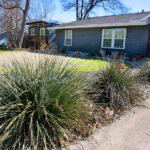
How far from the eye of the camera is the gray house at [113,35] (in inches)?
424

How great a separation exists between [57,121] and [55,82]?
0.54 metres

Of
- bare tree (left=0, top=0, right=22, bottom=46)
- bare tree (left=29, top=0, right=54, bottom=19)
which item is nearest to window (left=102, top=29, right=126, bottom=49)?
bare tree (left=0, top=0, right=22, bottom=46)

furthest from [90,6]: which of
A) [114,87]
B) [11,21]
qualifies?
[114,87]

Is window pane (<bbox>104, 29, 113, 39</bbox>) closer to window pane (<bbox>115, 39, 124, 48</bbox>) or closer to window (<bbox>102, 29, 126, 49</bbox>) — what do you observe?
window (<bbox>102, 29, 126, 49</bbox>)

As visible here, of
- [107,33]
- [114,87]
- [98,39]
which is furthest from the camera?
[98,39]

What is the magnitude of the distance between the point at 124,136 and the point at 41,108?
1.34 metres

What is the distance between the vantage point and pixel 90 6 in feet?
94.9

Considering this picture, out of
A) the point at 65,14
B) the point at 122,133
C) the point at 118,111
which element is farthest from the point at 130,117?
the point at 65,14

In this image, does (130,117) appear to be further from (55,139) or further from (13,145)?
(13,145)

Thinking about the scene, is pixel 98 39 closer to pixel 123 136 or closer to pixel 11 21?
pixel 11 21

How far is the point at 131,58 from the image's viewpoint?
1059cm

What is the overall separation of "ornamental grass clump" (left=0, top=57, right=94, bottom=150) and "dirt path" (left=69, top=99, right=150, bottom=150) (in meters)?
0.19

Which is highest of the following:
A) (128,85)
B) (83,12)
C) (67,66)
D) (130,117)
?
(83,12)

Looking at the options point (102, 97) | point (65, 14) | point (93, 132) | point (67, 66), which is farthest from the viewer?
point (65, 14)
